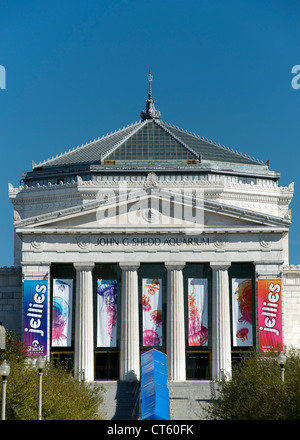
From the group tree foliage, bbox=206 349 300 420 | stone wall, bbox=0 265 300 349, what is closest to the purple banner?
stone wall, bbox=0 265 300 349

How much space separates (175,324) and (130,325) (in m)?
4.21

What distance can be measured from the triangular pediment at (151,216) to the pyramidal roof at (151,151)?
85.5 ft

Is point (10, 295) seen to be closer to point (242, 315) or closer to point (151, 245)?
point (151, 245)

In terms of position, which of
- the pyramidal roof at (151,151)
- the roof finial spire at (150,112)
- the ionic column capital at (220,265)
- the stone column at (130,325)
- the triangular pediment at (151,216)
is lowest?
the stone column at (130,325)

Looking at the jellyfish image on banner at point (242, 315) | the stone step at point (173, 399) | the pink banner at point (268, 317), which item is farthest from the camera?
the jellyfish image on banner at point (242, 315)

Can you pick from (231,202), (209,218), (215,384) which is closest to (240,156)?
(231,202)

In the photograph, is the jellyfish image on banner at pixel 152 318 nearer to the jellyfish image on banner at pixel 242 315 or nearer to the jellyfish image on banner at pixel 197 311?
the jellyfish image on banner at pixel 197 311

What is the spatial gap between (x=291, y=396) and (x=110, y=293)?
4166 centimetres

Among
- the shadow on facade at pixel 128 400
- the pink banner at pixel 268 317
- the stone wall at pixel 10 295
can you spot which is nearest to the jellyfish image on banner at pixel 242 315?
the pink banner at pixel 268 317

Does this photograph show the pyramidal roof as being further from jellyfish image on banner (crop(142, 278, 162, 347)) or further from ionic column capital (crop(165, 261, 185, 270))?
jellyfish image on banner (crop(142, 278, 162, 347))

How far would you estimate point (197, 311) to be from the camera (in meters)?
106

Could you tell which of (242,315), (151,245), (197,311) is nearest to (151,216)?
(151,245)

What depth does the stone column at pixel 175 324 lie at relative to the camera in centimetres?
10412

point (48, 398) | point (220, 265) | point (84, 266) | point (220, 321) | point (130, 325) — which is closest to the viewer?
point (48, 398)
